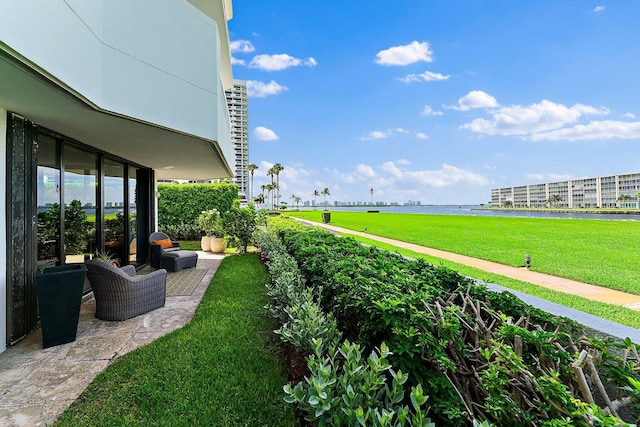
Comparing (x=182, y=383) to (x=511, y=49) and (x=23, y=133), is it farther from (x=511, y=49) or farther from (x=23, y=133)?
(x=511, y=49)

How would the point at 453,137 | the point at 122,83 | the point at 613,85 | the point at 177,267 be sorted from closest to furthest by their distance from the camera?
the point at 122,83, the point at 177,267, the point at 613,85, the point at 453,137

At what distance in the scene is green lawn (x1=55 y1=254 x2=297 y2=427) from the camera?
2878 millimetres

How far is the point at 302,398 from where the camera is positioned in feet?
6.66

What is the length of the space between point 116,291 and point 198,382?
9.56 feet

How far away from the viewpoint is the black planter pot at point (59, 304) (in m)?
4.34

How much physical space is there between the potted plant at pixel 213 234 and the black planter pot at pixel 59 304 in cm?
841

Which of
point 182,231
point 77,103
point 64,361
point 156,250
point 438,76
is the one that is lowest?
point 64,361

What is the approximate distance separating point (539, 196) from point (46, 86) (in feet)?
495

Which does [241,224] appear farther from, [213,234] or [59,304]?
[59,304]

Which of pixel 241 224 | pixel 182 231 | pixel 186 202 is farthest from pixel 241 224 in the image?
pixel 186 202

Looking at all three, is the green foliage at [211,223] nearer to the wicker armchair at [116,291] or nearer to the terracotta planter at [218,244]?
the terracotta planter at [218,244]

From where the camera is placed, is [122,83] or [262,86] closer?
[122,83]

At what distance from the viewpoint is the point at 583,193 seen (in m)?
106

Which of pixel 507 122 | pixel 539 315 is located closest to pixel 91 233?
pixel 539 315
